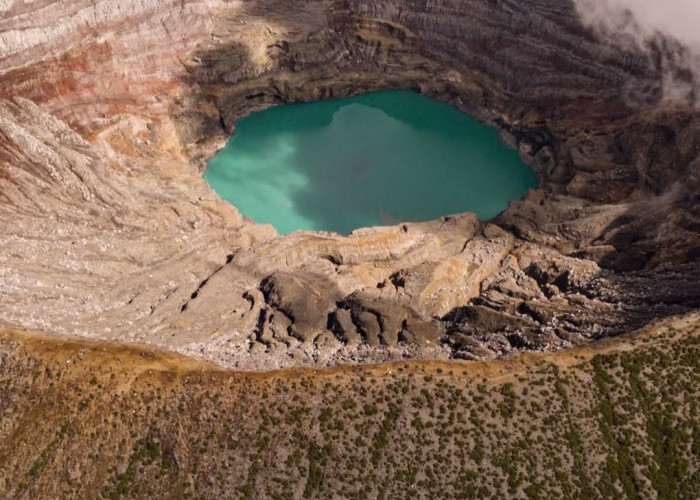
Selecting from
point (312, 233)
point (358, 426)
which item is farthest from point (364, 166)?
point (358, 426)

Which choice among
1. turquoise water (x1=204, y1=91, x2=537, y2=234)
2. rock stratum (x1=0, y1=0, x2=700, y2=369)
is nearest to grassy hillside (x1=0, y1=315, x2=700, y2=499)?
rock stratum (x1=0, y1=0, x2=700, y2=369)

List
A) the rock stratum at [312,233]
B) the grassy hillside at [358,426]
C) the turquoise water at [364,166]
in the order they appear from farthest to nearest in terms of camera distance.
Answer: the turquoise water at [364,166] → the rock stratum at [312,233] → the grassy hillside at [358,426]

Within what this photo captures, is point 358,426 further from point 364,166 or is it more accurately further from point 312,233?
point 364,166

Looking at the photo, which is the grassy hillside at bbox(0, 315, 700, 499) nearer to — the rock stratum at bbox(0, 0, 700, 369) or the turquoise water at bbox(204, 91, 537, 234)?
the rock stratum at bbox(0, 0, 700, 369)

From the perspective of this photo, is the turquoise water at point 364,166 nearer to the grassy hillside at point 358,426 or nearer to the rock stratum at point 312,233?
the rock stratum at point 312,233

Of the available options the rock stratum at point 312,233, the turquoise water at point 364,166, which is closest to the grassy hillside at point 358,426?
the rock stratum at point 312,233

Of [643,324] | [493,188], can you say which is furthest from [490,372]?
[493,188]

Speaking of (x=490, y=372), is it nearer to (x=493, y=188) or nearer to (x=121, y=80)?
(x=493, y=188)
